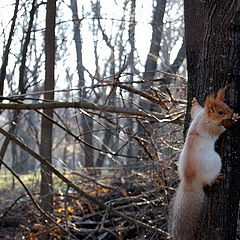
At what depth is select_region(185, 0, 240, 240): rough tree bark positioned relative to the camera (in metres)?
2.78

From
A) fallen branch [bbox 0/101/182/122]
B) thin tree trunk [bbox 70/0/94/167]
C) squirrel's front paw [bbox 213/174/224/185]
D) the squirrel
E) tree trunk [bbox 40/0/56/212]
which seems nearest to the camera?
the squirrel

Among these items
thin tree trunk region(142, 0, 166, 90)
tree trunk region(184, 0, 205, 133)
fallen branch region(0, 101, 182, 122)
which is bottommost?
fallen branch region(0, 101, 182, 122)

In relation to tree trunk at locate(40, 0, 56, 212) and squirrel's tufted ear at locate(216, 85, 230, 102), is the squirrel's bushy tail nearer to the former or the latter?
squirrel's tufted ear at locate(216, 85, 230, 102)

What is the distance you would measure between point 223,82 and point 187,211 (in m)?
0.77

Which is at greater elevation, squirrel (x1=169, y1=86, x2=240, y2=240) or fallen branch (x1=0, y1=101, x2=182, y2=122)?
fallen branch (x1=0, y1=101, x2=182, y2=122)

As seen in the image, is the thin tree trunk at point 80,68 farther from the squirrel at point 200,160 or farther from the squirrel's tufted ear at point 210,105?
the squirrel's tufted ear at point 210,105

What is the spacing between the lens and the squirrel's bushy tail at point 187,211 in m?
2.63

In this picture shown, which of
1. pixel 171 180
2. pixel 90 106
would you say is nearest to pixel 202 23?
pixel 90 106

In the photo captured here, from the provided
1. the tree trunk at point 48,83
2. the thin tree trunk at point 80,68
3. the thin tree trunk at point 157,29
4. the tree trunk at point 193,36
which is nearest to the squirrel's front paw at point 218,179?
the tree trunk at point 193,36

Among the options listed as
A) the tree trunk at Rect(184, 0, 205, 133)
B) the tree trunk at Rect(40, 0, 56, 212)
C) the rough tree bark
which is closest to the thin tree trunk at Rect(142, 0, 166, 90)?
the tree trunk at Rect(40, 0, 56, 212)

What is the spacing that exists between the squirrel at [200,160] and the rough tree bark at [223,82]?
0.13m

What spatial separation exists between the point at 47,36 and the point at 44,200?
2087 mm

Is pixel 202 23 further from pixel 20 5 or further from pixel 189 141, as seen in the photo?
pixel 20 5

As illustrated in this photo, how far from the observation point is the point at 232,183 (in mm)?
2803
